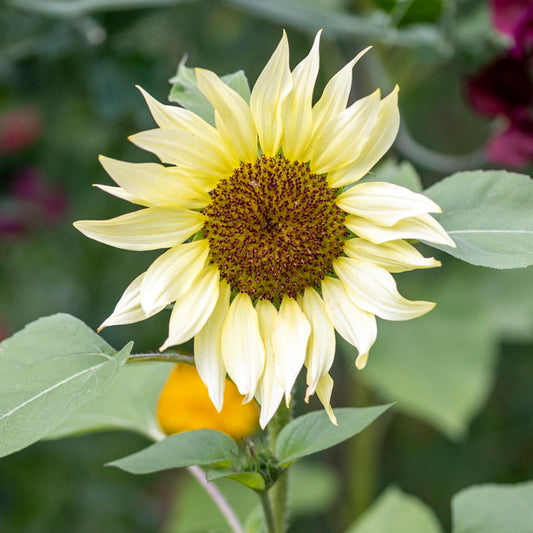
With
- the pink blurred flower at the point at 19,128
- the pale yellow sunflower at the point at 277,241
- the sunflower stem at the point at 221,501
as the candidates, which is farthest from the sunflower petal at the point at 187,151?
the pink blurred flower at the point at 19,128

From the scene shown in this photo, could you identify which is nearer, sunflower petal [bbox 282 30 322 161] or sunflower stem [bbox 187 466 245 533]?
sunflower petal [bbox 282 30 322 161]

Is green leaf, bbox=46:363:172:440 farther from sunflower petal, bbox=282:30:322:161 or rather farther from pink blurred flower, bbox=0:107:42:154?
pink blurred flower, bbox=0:107:42:154

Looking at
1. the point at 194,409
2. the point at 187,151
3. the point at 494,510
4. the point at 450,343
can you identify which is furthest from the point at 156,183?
the point at 450,343

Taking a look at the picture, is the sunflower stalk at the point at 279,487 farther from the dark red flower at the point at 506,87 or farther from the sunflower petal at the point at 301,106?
the dark red flower at the point at 506,87

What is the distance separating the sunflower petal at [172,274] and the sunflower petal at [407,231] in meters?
0.09

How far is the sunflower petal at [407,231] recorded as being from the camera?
0.38m

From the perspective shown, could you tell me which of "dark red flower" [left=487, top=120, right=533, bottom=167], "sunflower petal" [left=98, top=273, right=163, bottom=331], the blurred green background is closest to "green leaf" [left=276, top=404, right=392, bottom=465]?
"sunflower petal" [left=98, top=273, right=163, bottom=331]

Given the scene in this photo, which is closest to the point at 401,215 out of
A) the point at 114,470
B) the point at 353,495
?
the point at 353,495

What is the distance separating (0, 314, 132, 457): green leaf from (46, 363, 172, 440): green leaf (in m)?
0.15

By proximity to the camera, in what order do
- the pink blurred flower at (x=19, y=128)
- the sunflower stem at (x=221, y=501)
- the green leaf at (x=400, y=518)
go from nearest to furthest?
the sunflower stem at (x=221, y=501), the green leaf at (x=400, y=518), the pink blurred flower at (x=19, y=128)

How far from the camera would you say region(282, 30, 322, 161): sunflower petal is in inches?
15.6

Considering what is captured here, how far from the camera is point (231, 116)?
399mm

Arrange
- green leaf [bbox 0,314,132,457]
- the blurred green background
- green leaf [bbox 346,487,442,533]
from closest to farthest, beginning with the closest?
green leaf [bbox 0,314,132,457]
green leaf [bbox 346,487,442,533]
the blurred green background

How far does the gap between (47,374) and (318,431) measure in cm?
16
